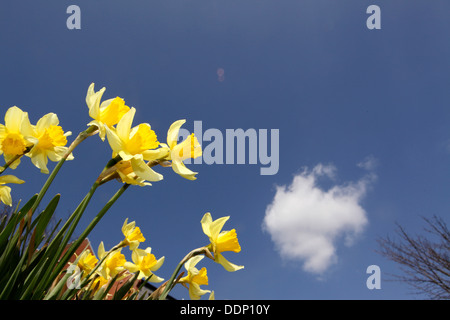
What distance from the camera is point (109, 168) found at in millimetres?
981

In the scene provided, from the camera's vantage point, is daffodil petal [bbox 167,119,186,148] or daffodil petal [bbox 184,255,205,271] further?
daffodil petal [bbox 184,255,205,271]

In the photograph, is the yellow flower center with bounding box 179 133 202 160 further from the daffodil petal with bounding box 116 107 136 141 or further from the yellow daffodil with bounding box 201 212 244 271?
the yellow daffodil with bounding box 201 212 244 271

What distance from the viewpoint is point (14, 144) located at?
1.26 meters

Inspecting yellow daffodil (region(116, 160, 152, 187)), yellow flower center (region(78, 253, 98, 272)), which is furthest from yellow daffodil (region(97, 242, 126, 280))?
yellow daffodil (region(116, 160, 152, 187))

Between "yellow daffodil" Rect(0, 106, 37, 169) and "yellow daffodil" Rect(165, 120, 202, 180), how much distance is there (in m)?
0.60

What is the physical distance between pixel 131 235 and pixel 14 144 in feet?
2.22

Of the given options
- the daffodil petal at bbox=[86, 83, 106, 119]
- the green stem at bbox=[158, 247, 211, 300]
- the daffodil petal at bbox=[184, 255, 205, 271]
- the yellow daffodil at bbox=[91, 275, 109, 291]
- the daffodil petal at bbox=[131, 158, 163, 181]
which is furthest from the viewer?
the yellow daffodil at bbox=[91, 275, 109, 291]

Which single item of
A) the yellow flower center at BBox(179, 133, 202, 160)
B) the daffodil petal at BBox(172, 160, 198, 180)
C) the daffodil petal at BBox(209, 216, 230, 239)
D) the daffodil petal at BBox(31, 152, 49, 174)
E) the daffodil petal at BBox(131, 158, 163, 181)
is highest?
the daffodil petal at BBox(31, 152, 49, 174)

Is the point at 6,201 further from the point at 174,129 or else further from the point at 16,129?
the point at 174,129

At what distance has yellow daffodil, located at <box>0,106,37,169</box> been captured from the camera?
1237mm
